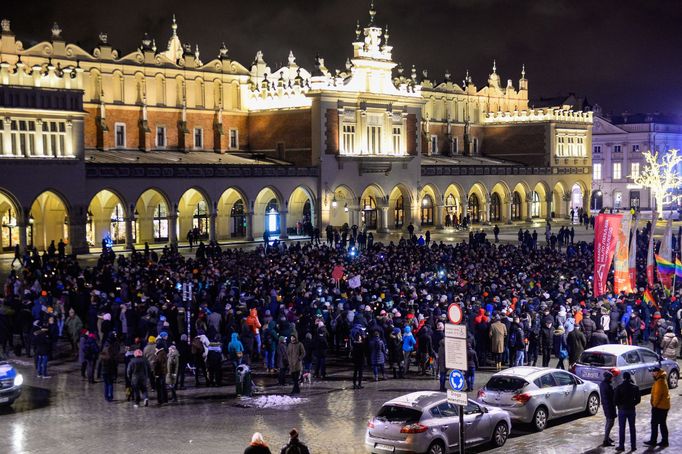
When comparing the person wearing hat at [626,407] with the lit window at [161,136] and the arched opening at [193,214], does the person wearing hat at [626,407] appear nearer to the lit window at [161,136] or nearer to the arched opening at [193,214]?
the arched opening at [193,214]

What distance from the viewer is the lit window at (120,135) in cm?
5703

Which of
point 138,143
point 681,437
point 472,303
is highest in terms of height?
point 138,143

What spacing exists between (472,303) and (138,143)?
1438 inches

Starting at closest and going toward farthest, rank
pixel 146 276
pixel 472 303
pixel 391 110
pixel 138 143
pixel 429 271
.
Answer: pixel 472 303 < pixel 146 276 < pixel 429 271 < pixel 138 143 < pixel 391 110

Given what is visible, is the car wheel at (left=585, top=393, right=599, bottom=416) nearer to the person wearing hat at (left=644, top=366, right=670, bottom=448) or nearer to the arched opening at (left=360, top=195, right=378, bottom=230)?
the person wearing hat at (left=644, top=366, right=670, bottom=448)

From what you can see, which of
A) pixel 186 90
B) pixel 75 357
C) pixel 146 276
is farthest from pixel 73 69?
pixel 75 357

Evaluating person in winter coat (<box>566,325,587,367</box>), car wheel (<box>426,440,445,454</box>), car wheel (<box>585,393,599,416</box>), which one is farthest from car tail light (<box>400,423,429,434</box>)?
person in winter coat (<box>566,325,587,367</box>)

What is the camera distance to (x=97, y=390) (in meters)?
20.9

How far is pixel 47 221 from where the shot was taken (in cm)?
Answer: 4822

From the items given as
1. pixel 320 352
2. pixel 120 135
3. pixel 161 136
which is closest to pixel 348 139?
pixel 161 136

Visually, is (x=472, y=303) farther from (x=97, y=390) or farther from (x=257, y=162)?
(x=257, y=162)

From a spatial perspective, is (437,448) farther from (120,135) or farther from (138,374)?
(120,135)

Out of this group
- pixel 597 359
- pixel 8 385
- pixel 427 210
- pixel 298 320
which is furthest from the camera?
pixel 427 210

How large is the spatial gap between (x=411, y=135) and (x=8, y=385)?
49373mm
